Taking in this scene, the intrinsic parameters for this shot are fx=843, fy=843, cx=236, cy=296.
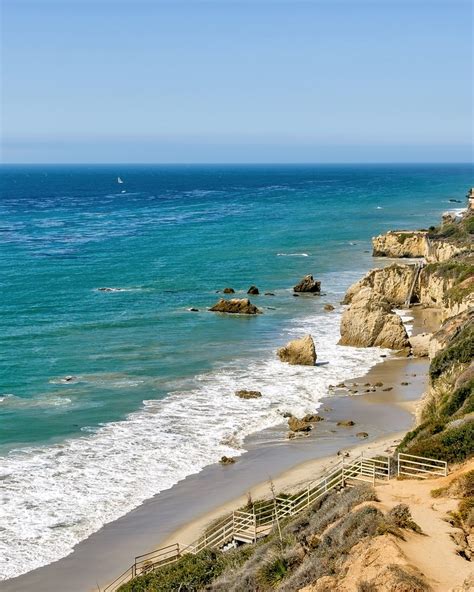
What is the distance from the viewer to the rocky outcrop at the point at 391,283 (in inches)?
2557

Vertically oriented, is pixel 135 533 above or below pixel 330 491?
below

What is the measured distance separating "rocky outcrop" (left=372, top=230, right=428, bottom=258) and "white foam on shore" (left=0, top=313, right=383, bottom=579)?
1648 inches

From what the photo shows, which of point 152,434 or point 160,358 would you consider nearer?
point 152,434

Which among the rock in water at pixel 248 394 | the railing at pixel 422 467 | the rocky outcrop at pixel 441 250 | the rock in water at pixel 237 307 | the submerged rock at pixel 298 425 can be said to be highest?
the rocky outcrop at pixel 441 250

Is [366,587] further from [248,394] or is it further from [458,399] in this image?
[248,394]

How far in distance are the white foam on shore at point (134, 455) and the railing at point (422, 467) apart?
35.8ft

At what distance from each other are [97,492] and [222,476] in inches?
192

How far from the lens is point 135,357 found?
4912 centimetres

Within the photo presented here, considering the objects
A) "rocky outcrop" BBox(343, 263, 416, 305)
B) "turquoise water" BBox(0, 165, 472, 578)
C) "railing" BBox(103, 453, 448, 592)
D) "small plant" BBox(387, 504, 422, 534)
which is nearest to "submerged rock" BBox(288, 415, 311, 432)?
"turquoise water" BBox(0, 165, 472, 578)

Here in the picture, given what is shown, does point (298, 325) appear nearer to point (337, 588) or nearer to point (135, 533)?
point (135, 533)

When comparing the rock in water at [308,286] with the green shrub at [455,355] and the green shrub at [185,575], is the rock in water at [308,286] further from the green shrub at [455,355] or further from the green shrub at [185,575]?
the green shrub at [185,575]

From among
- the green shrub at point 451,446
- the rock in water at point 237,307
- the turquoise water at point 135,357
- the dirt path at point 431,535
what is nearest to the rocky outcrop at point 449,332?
the turquoise water at point 135,357

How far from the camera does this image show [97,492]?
3073 centimetres

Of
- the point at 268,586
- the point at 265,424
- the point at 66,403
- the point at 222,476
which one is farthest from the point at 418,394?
the point at 268,586
